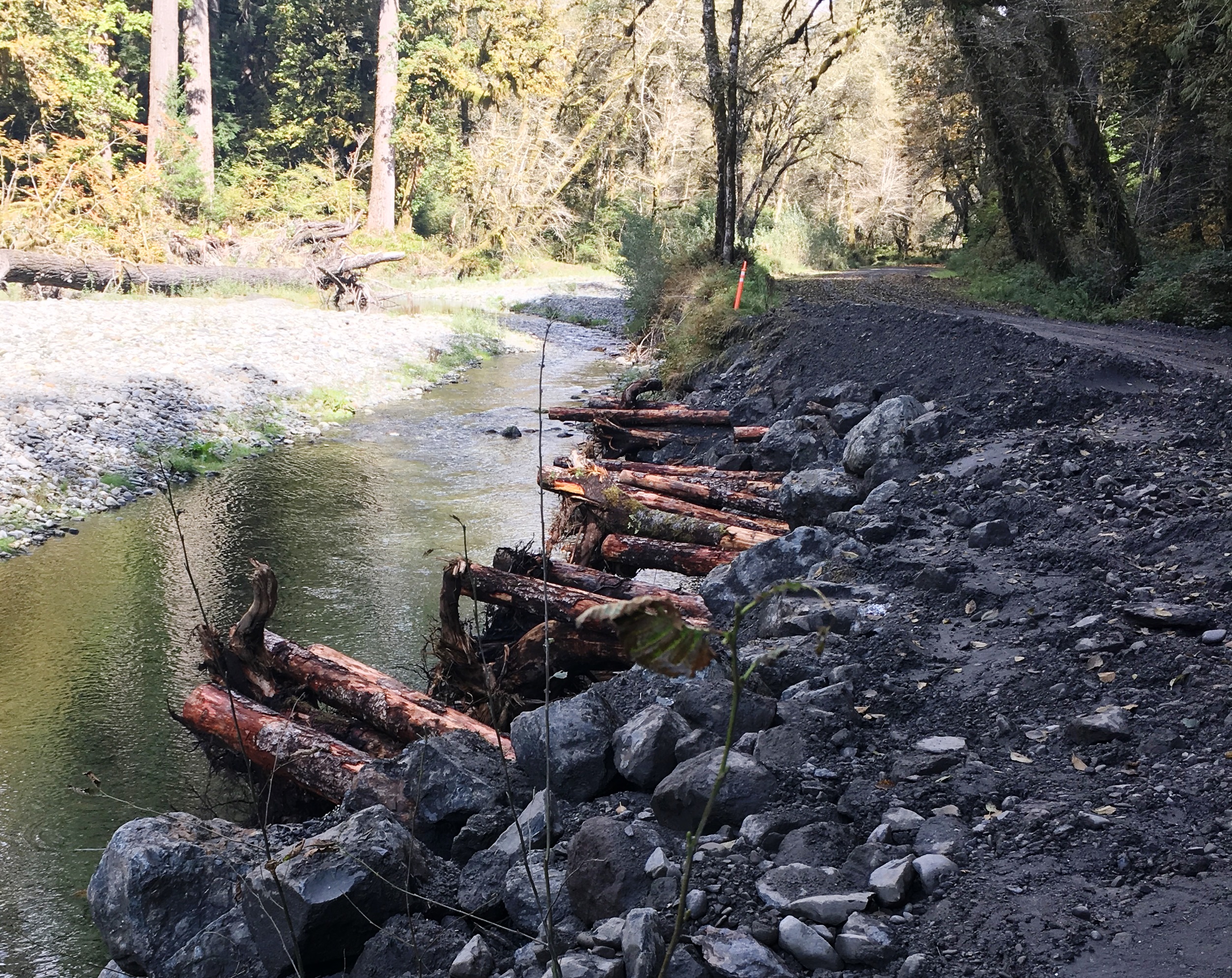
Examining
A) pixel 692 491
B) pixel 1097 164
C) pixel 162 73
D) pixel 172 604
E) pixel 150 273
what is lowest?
pixel 172 604

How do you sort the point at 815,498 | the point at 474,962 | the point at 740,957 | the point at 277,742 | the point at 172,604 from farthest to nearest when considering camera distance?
the point at 172,604 → the point at 815,498 → the point at 277,742 → the point at 474,962 → the point at 740,957

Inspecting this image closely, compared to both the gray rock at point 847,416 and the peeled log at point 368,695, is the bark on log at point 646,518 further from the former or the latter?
the peeled log at point 368,695

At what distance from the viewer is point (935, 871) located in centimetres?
312

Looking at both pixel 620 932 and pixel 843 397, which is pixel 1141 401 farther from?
pixel 620 932

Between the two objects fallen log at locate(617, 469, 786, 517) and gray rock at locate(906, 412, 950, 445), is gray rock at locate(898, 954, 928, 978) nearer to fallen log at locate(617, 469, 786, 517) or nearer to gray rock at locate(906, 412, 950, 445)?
fallen log at locate(617, 469, 786, 517)

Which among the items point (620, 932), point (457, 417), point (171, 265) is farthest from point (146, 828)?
point (171, 265)

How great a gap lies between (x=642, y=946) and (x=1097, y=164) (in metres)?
16.6

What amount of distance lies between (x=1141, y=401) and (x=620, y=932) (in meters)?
6.72

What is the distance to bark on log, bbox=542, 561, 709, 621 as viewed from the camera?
6.21 metres

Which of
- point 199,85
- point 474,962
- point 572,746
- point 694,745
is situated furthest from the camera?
point 199,85

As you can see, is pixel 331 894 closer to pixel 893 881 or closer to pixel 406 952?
pixel 406 952

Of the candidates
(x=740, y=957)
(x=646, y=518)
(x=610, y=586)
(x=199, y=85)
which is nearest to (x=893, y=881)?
(x=740, y=957)

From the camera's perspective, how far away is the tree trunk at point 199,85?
31.4m

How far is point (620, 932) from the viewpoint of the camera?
121 inches
